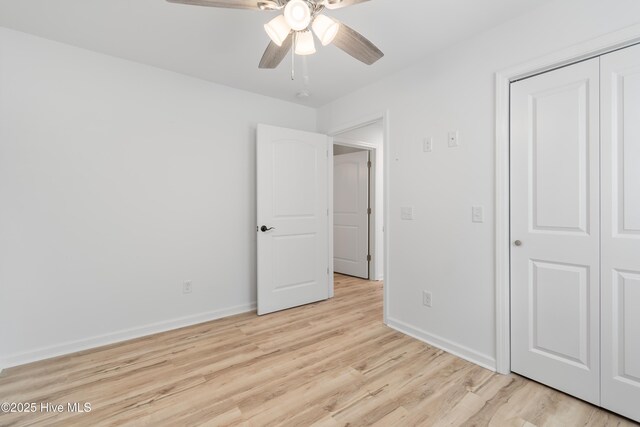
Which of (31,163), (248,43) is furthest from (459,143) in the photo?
(31,163)

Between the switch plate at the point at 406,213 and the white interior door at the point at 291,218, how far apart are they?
1.16 m

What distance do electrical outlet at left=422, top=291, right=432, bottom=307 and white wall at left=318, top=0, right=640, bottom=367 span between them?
4 cm

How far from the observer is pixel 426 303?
97.7 inches

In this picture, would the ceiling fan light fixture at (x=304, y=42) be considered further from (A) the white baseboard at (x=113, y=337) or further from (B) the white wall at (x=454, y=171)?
(A) the white baseboard at (x=113, y=337)

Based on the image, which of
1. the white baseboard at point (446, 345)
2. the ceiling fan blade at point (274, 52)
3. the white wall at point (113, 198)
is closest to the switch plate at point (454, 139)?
the ceiling fan blade at point (274, 52)

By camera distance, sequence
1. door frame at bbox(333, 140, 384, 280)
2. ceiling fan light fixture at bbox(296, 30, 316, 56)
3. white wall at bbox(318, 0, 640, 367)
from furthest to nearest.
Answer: door frame at bbox(333, 140, 384, 280)
white wall at bbox(318, 0, 640, 367)
ceiling fan light fixture at bbox(296, 30, 316, 56)

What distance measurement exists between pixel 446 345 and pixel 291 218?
6.40 ft

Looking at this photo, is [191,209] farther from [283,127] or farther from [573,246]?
[573,246]

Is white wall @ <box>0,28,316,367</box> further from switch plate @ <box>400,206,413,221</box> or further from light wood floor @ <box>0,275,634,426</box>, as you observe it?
switch plate @ <box>400,206,413,221</box>

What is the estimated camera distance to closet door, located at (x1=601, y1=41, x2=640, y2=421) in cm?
153

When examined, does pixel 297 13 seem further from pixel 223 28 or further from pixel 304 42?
pixel 223 28

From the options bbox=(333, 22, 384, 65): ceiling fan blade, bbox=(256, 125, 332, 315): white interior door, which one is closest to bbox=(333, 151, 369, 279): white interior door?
bbox=(256, 125, 332, 315): white interior door

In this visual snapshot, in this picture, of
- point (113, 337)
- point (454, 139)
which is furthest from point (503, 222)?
point (113, 337)

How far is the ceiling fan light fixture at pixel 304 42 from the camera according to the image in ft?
5.10
